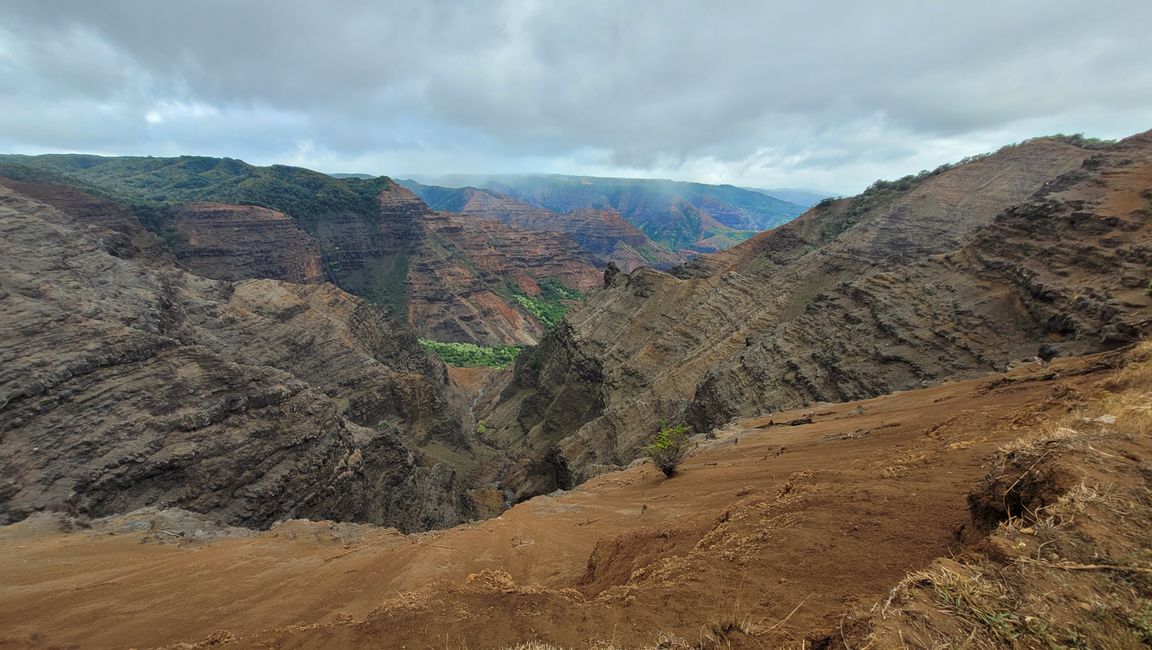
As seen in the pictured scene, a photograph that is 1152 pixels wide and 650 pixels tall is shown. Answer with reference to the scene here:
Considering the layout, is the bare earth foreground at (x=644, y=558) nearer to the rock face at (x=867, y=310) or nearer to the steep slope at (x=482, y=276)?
the rock face at (x=867, y=310)

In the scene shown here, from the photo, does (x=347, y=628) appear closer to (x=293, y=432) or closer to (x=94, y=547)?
(x=94, y=547)

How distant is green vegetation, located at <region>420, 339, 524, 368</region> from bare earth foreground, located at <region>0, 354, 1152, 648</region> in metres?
58.1

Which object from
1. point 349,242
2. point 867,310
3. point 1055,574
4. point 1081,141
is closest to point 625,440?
point 867,310

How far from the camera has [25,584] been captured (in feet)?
31.4

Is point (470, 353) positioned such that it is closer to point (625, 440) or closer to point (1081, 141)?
point (625, 440)

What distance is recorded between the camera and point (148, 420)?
1822 cm

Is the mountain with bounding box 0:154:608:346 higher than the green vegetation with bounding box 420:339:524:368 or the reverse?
higher

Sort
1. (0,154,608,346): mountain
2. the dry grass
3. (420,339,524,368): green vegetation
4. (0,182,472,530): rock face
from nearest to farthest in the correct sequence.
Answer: the dry grass, (0,182,472,530): rock face, (420,339,524,368): green vegetation, (0,154,608,346): mountain

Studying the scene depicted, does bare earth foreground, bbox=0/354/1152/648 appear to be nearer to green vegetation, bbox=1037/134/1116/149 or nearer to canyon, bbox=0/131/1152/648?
canyon, bbox=0/131/1152/648

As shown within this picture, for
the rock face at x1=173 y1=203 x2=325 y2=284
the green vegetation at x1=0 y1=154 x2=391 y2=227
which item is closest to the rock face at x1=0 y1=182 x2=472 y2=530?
the rock face at x1=173 y1=203 x2=325 y2=284

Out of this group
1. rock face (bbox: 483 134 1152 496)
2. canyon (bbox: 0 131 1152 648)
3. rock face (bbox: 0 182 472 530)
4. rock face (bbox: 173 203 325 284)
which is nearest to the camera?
canyon (bbox: 0 131 1152 648)

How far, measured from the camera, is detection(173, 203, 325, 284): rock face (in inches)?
2950

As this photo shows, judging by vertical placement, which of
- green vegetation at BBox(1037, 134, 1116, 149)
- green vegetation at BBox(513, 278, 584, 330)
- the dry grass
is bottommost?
green vegetation at BBox(513, 278, 584, 330)

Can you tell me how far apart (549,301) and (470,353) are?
38466 millimetres
